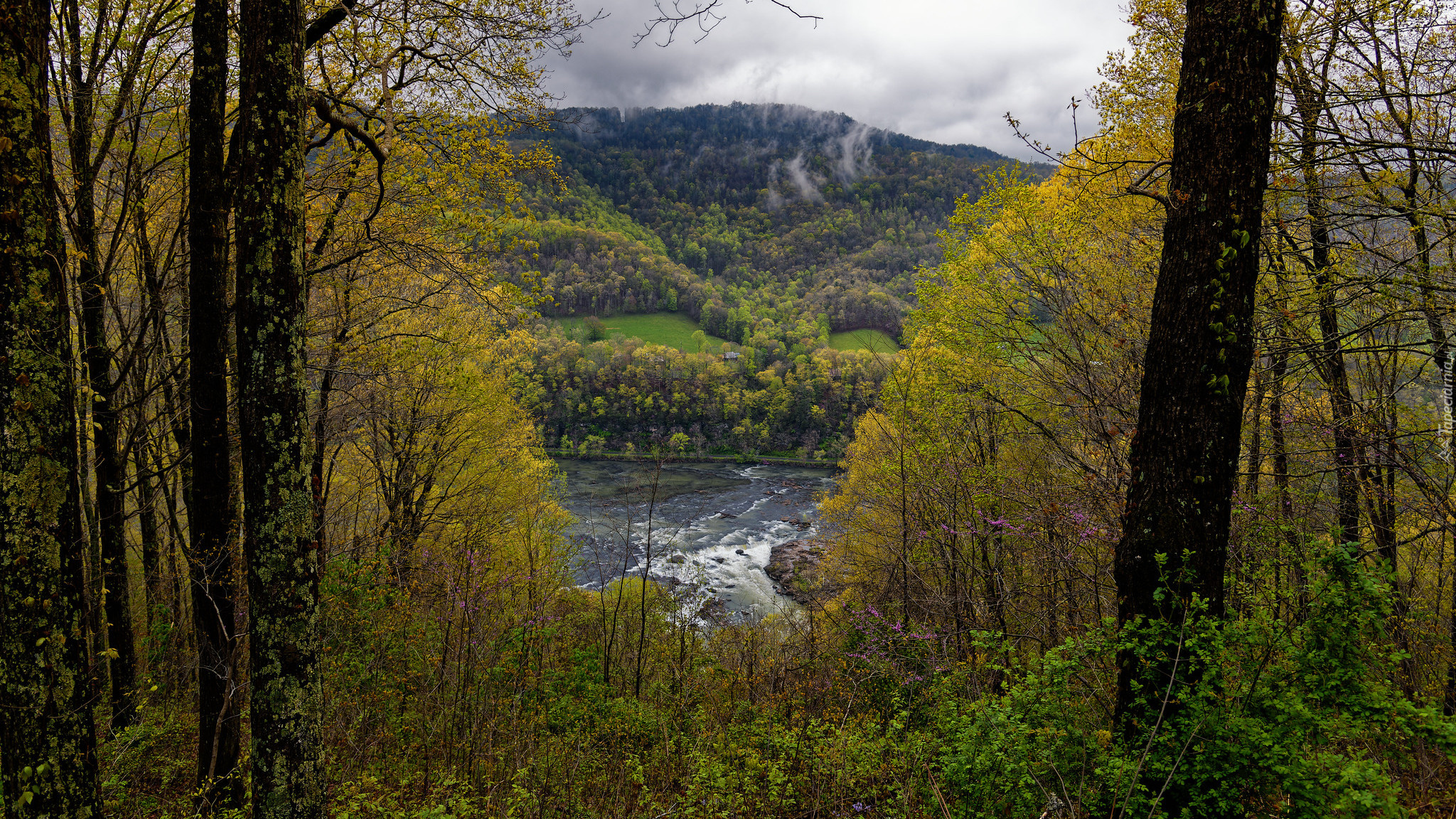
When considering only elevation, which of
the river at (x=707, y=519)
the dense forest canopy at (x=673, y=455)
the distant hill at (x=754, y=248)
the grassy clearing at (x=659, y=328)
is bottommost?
the river at (x=707, y=519)

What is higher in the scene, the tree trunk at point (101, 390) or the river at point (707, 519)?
the tree trunk at point (101, 390)

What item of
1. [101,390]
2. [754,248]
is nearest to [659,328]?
[754,248]

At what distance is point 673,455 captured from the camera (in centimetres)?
727

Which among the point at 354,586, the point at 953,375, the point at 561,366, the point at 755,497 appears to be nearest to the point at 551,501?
the point at 354,586

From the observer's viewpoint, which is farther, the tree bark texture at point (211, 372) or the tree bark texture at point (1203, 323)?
the tree bark texture at point (211, 372)

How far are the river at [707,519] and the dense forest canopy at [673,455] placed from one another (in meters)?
3.30

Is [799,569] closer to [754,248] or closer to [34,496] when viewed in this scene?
[34,496]

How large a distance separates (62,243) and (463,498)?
1192 cm

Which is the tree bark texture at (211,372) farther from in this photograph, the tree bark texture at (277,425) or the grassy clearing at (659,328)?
the grassy clearing at (659,328)

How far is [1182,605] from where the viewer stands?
9.64ft

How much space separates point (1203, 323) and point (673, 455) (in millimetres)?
5365

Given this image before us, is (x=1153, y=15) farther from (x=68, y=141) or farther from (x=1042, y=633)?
(x=68, y=141)

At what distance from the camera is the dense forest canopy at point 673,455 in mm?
2744

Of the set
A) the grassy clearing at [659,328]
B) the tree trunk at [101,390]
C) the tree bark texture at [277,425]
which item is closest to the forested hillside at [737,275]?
the tree bark texture at [277,425]
